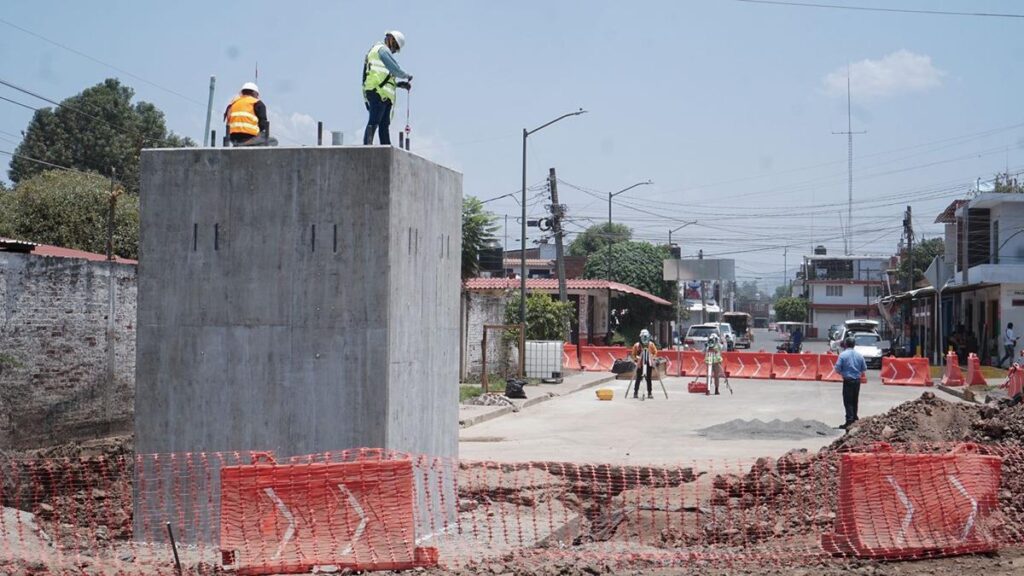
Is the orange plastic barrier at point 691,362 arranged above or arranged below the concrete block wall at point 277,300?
below

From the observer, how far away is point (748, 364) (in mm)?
41250

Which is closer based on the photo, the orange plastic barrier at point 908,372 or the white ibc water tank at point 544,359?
the white ibc water tank at point 544,359

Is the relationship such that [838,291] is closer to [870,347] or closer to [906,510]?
[870,347]

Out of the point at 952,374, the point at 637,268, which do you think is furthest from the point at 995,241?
the point at 637,268

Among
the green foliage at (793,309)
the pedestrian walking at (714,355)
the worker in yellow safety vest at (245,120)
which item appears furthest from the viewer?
the green foliage at (793,309)

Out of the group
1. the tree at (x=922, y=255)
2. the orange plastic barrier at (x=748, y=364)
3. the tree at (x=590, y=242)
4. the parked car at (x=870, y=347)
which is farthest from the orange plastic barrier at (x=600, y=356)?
the tree at (x=590, y=242)

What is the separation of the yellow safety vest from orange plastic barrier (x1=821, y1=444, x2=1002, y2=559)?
5.59 m

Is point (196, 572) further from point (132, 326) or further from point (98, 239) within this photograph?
point (98, 239)

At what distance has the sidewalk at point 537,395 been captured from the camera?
24.0 meters

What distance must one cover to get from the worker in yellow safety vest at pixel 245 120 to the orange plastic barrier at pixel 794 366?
31557 millimetres

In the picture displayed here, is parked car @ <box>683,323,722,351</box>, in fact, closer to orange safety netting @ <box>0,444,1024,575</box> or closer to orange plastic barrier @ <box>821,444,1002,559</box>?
orange safety netting @ <box>0,444,1024,575</box>

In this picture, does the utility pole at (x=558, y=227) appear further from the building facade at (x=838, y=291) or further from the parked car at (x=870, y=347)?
the building facade at (x=838, y=291)

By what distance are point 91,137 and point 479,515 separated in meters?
57.7

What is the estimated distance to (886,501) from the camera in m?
9.38
